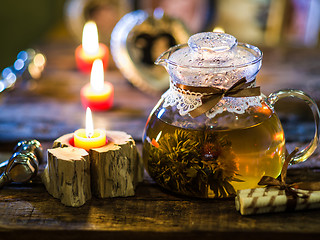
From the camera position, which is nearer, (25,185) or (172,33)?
(25,185)

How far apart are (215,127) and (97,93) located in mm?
704

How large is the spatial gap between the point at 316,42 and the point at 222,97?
195 cm

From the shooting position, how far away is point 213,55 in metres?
0.86

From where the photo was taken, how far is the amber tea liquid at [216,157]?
837mm

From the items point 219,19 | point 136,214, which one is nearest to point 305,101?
point 136,214

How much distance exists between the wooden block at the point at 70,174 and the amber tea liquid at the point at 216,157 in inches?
5.5

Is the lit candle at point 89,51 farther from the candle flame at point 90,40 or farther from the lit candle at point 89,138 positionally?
the lit candle at point 89,138

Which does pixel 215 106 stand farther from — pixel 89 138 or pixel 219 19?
pixel 219 19

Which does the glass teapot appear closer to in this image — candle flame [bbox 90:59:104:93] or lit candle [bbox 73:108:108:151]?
lit candle [bbox 73:108:108:151]

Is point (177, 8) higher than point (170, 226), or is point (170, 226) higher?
point (177, 8)

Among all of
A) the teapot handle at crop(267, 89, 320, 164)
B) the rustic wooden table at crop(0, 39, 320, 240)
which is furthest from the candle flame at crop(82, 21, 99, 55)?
the teapot handle at crop(267, 89, 320, 164)

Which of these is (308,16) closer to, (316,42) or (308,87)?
(316,42)

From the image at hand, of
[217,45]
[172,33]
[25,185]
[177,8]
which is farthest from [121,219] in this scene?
[177,8]

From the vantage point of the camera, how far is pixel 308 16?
253cm
